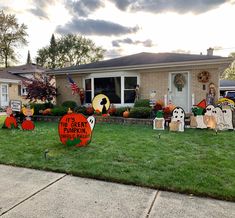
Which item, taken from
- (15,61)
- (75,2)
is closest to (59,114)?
(75,2)

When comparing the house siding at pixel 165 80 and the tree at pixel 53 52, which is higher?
the tree at pixel 53 52

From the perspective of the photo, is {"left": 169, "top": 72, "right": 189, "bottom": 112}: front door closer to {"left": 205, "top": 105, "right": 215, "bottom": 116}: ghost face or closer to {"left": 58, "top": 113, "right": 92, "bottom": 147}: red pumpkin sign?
{"left": 205, "top": 105, "right": 215, "bottom": 116}: ghost face

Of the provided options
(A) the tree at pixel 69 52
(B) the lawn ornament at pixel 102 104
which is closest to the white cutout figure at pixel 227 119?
(B) the lawn ornament at pixel 102 104

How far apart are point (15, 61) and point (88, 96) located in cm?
2878

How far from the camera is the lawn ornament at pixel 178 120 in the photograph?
773cm

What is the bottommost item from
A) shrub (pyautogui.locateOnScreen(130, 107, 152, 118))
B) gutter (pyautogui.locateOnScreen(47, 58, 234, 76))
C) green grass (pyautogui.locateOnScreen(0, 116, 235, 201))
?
green grass (pyautogui.locateOnScreen(0, 116, 235, 201))

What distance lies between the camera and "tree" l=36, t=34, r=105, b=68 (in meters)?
42.9

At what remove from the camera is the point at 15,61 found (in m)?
36.2

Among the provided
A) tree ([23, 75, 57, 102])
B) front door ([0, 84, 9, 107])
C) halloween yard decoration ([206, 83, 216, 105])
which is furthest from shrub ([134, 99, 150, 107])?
front door ([0, 84, 9, 107])

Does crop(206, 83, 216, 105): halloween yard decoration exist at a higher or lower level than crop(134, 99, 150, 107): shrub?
higher

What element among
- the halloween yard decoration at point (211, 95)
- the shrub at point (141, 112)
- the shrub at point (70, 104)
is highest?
the halloween yard decoration at point (211, 95)

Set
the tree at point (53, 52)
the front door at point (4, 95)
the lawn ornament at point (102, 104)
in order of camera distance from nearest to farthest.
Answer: the lawn ornament at point (102, 104) → the front door at point (4, 95) → the tree at point (53, 52)

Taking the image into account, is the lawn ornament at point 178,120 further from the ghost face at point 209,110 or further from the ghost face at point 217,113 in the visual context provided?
the ghost face at point 217,113

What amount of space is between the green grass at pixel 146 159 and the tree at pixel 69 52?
37926 millimetres
